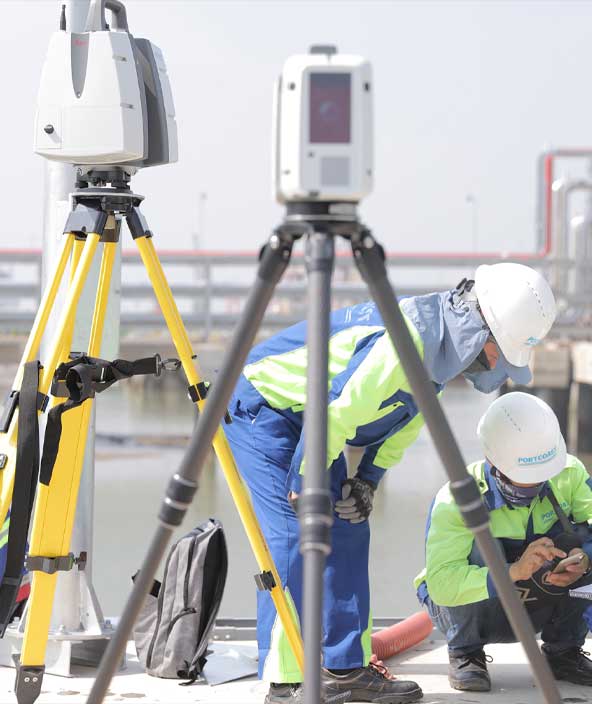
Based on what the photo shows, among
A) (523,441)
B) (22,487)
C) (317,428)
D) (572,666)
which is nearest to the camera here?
(317,428)

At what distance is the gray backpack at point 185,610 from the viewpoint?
273 cm

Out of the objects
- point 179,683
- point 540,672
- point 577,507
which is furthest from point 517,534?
point 540,672

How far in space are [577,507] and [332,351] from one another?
0.76 meters

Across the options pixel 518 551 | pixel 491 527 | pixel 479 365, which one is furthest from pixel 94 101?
pixel 518 551

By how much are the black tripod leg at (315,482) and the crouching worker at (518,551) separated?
1.22 meters

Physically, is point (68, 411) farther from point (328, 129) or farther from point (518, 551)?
point (518, 551)

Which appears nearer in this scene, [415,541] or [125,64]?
[125,64]

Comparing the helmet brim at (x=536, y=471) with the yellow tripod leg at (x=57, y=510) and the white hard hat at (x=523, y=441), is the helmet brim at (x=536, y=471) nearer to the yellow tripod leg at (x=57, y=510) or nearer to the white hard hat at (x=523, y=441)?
the white hard hat at (x=523, y=441)

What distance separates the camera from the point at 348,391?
2363 mm

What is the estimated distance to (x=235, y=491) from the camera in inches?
90.7

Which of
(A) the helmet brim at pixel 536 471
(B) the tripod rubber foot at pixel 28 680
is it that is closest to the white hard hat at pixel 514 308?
(A) the helmet brim at pixel 536 471

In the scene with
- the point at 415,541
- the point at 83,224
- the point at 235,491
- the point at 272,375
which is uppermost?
the point at 83,224

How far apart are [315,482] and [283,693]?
1.13 m

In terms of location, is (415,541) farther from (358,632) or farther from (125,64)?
(125,64)
